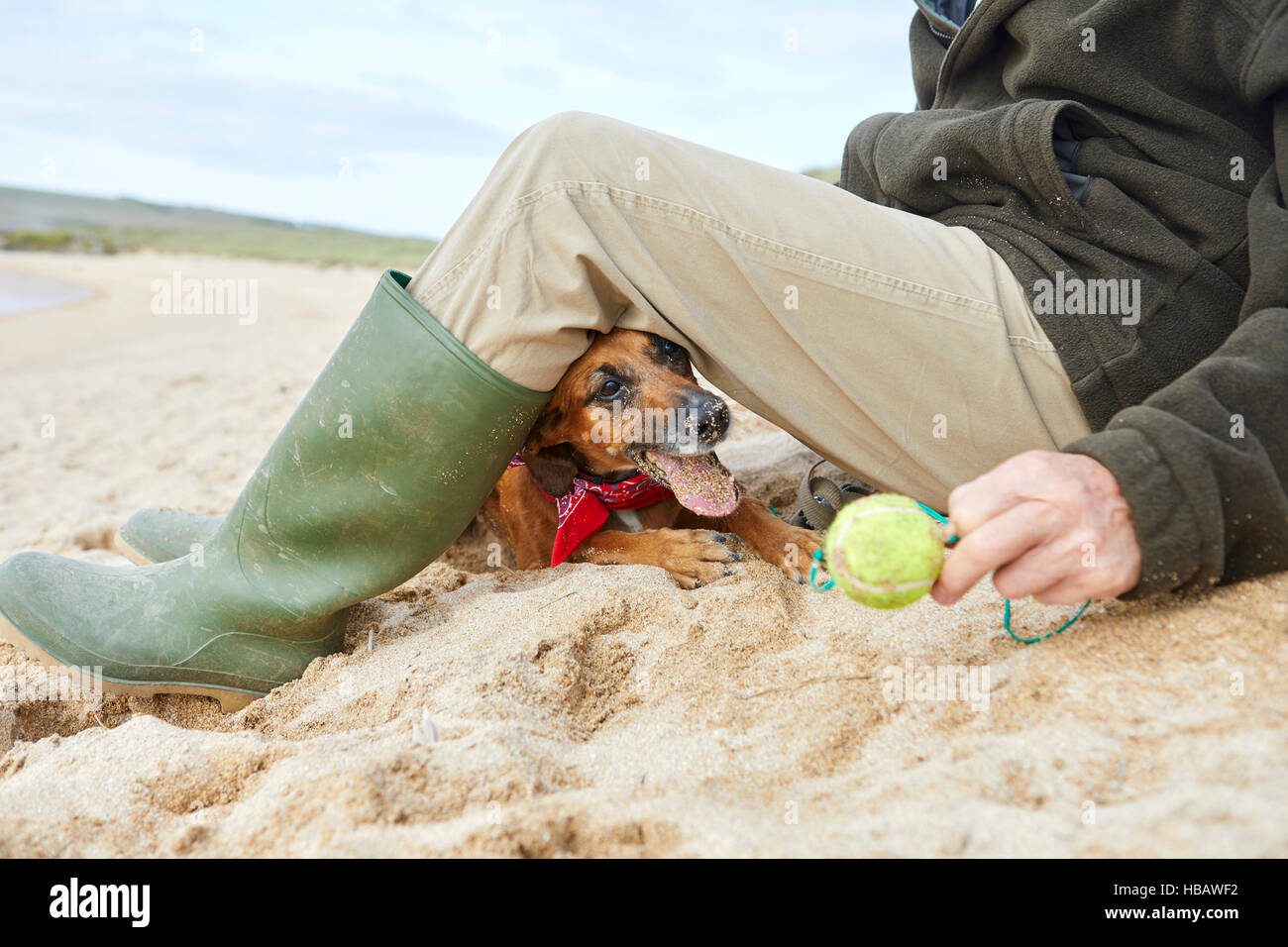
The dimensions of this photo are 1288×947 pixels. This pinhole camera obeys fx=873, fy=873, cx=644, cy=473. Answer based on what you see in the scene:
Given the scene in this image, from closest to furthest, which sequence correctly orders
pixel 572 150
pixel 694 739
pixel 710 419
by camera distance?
pixel 694 739, pixel 572 150, pixel 710 419

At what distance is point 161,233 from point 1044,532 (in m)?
76.2

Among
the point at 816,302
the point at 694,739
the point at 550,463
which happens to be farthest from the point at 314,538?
the point at 816,302

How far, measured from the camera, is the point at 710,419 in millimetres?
2617

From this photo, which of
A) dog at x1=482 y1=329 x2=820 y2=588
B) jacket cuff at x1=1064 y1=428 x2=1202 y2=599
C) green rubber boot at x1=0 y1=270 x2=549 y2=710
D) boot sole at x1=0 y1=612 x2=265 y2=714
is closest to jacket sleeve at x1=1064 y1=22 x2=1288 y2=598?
jacket cuff at x1=1064 y1=428 x2=1202 y2=599

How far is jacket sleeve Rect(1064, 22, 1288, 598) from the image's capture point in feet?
4.60

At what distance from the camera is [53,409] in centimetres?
764

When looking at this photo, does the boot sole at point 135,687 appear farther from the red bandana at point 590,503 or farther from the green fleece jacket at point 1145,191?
the green fleece jacket at point 1145,191

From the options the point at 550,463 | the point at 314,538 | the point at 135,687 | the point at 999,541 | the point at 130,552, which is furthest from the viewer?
the point at 130,552

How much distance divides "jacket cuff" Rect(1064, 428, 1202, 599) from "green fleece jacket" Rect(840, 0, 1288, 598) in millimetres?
111

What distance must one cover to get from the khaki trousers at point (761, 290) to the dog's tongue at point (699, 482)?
591 millimetres

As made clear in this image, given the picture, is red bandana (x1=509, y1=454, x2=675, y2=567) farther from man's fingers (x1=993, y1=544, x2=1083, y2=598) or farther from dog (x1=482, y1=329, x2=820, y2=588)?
man's fingers (x1=993, y1=544, x2=1083, y2=598)

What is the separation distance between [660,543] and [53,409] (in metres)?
7.20

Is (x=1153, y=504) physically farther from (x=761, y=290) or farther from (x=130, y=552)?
(x=130, y=552)

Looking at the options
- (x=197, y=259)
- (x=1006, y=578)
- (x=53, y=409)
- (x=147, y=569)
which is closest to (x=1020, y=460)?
(x=1006, y=578)
